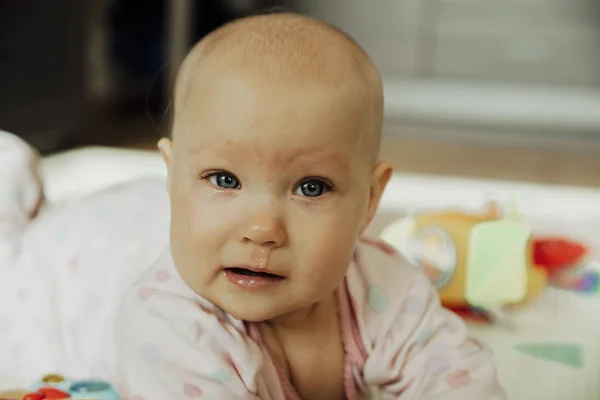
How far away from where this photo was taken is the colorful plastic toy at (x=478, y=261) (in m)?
0.96

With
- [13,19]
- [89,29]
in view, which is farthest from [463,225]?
[89,29]

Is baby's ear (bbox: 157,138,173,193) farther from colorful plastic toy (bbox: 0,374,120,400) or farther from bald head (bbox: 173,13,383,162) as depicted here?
colorful plastic toy (bbox: 0,374,120,400)

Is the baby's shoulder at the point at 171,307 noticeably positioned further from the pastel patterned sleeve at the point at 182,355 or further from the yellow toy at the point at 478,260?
the yellow toy at the point at 478,260

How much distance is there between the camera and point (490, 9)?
8.87 feet

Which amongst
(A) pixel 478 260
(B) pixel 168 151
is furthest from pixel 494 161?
(B) pixel 168 151

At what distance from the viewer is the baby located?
1.84 feet

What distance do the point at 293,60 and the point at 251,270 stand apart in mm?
150

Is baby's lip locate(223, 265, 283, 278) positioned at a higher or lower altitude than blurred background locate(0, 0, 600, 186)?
higher

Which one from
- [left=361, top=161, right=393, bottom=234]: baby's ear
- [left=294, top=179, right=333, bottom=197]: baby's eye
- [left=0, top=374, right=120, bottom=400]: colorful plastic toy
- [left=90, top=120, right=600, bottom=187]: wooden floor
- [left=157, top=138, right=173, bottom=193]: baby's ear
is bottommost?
[left=90, top=120, right=600, bottom=187]: wooden floor

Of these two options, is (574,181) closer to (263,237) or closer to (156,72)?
(156,72)

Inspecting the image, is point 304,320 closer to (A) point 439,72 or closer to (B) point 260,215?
(B) point 260,215

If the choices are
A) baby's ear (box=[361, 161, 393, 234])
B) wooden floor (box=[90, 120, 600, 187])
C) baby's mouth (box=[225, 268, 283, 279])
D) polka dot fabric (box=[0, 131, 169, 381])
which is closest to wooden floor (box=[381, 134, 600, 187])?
wooden floor (box=[90, 120, 600, 187])

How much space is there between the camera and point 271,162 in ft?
1.83

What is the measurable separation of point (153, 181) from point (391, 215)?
0.38m
